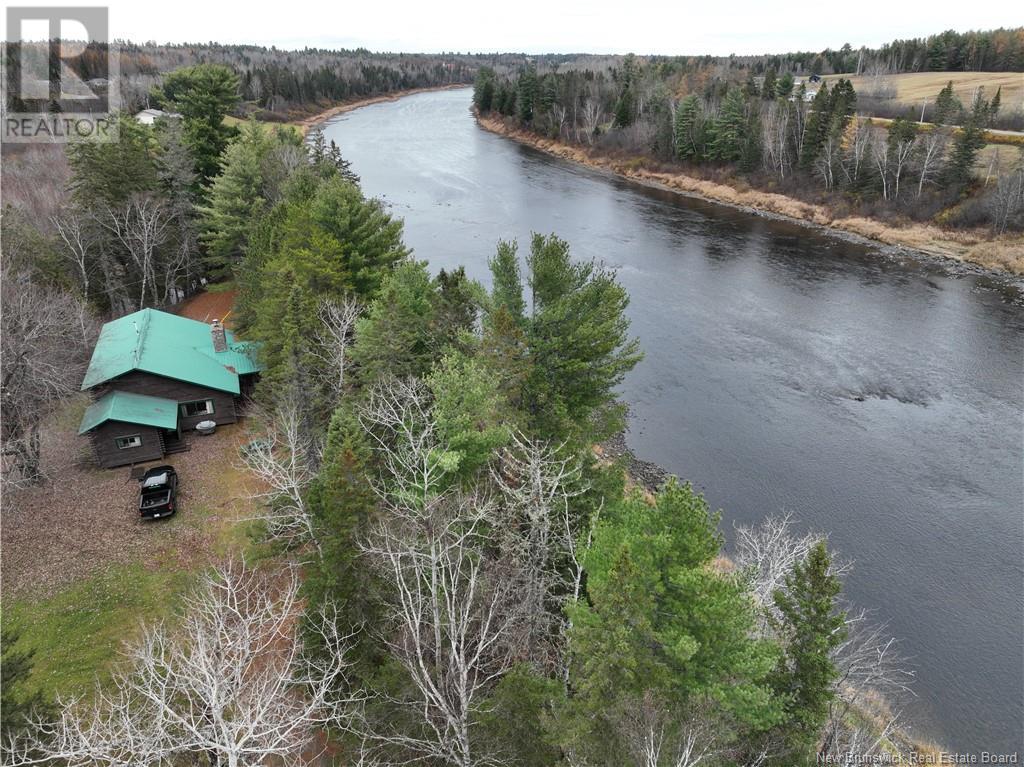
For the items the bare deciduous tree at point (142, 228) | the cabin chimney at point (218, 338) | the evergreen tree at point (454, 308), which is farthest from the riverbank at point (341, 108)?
the evergreen tree at point (454, 308)

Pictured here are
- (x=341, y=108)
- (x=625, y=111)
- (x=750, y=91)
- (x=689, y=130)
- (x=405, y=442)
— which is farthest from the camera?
(x=341, y=108)

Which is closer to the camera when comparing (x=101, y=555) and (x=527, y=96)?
(x=101, y=555)

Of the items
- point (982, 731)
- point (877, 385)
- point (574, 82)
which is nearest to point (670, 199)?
point (574, 82)

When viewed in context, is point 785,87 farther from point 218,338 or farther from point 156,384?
point 156,384

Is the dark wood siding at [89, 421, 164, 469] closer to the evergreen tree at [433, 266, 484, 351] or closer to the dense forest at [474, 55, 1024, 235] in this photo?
the evergreen tree at [433, 266, 484, 351]

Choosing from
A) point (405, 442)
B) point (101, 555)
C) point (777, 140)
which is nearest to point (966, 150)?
point (777, 140)

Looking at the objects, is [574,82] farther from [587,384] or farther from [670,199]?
[587,384]

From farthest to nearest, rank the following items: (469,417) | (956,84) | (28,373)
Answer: (956,84)
(28,373)
(469,417)

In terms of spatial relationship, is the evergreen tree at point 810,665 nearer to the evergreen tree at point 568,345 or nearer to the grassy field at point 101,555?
the evergreen tree at point 568,345
